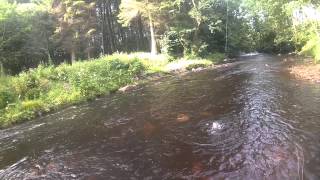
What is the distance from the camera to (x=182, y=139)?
934cm

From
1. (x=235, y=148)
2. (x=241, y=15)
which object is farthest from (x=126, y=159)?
(x=241, y=15)

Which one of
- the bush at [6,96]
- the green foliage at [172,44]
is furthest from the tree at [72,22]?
the bush at [6,96]

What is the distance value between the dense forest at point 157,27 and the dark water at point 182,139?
1852 cm

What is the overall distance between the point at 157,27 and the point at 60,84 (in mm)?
19506

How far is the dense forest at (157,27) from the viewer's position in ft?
111

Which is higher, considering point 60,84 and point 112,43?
point 112,43

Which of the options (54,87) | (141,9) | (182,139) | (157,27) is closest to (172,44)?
(157,27)

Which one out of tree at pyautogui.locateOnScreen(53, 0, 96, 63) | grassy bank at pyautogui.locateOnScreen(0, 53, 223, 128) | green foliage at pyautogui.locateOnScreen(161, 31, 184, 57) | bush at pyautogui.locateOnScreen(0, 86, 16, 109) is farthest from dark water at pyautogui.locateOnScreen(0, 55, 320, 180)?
tree at pyautogui.locateOnScreen(53, 0, 96, 63)

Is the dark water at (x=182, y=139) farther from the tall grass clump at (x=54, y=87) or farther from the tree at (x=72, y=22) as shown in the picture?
the tree at (x=72, y=22)

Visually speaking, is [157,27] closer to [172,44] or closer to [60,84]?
[172,44]

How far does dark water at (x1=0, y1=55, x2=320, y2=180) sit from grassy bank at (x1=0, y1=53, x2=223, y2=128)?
1.82 metres

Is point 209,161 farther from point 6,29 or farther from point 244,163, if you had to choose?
point 6,29

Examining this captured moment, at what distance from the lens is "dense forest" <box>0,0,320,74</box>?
33781mm

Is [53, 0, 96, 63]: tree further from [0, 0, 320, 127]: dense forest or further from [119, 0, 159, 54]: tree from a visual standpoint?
[119, 0, 159, 54]: tree
